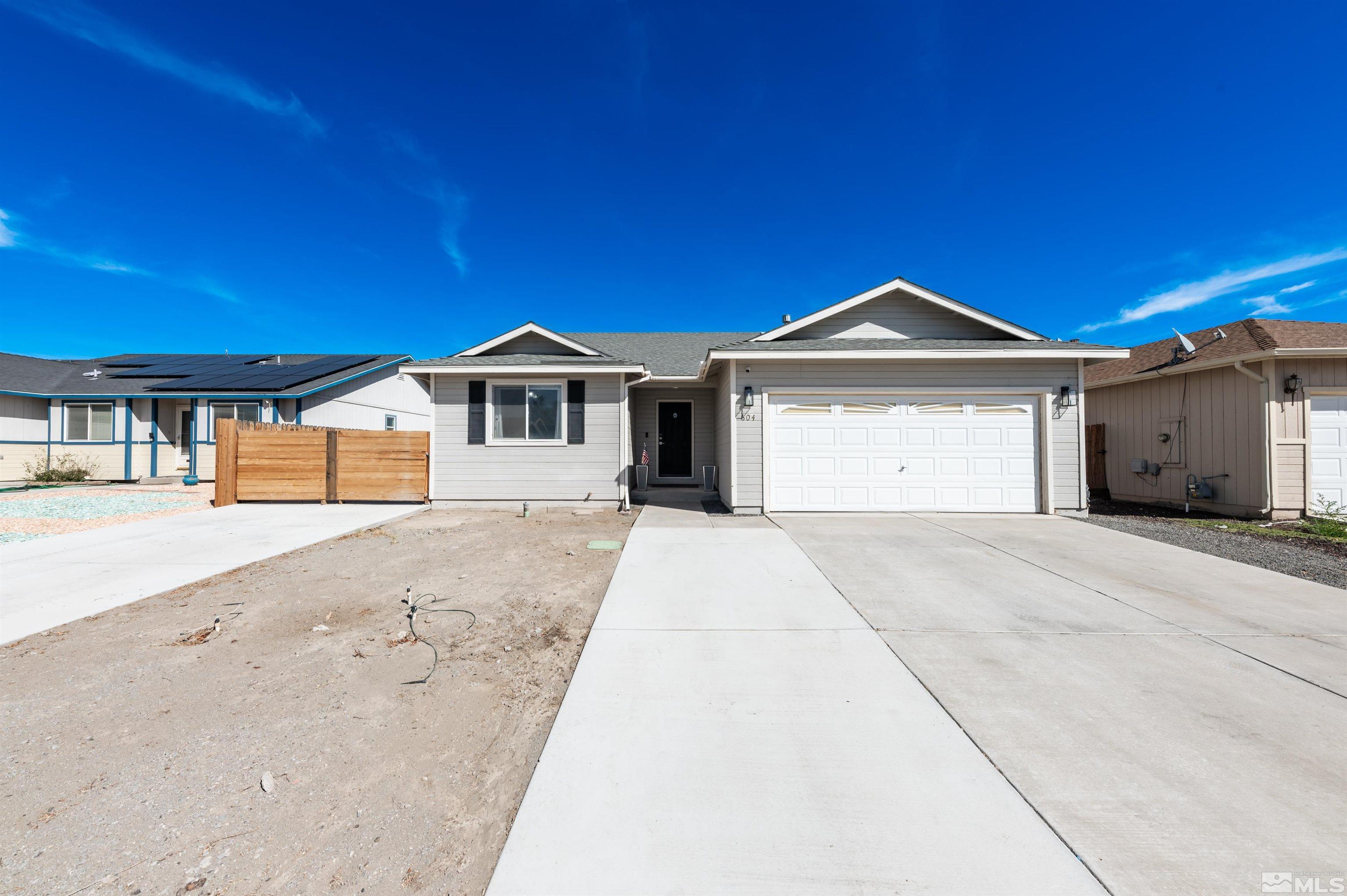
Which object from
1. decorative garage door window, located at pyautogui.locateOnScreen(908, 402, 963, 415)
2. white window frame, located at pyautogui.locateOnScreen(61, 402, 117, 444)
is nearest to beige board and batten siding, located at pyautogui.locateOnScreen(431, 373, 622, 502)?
decorative garage door window, located at pyautogui.locateOnScreen(908, 402, 963, 415)

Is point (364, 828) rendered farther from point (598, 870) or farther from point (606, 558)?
point (606, 558)

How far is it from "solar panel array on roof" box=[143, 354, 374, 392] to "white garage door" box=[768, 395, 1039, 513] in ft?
42.7

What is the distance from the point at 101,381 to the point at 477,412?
14.4 m

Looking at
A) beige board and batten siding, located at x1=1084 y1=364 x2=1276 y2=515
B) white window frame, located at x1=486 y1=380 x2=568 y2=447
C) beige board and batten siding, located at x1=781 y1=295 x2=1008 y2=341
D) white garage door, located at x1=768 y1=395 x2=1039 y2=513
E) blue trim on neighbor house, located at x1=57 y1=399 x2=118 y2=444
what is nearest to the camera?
white garage door, located at x1=768 y1=395 x2=1039 y2=513

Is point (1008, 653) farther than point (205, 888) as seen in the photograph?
Yes

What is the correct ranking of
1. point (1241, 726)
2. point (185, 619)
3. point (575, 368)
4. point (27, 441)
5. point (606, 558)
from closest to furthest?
point (1241, 726) < point (185, 619) < point (606, 558) < point (575, 368) < point (27, 441)

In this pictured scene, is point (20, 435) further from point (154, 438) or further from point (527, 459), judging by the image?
point (527, 459)

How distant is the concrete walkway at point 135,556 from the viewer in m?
3.72

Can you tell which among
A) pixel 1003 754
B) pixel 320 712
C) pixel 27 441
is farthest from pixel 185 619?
pixel 27 441

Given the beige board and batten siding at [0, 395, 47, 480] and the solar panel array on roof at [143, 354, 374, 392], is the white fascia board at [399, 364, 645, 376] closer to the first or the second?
the solar panel array on roof at [143, 354, 374, 392]

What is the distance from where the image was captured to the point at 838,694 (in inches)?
98.7

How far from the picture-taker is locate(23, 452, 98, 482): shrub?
13.1 meters

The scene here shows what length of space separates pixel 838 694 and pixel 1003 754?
0.71 meters

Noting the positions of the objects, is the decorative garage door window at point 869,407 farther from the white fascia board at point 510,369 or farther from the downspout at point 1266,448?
the downspout at point 1266,448
